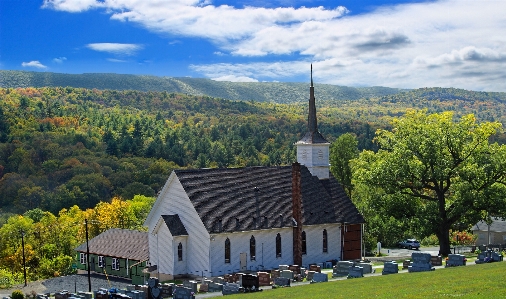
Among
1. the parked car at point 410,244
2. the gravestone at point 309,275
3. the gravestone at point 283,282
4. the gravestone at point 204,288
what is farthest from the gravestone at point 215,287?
the parked car at point 410,244

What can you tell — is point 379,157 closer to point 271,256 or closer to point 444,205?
point 444,205

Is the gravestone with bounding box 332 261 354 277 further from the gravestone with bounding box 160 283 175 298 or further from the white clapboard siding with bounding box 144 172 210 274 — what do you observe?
the gravestone with bounding box 160 283 175 298

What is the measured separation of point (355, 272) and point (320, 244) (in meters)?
14.2

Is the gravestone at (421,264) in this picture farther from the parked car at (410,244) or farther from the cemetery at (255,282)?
the parked car at (410,244)

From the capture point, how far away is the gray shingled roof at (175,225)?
47.3 m

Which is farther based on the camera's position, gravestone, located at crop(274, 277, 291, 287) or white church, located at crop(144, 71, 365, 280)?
white church, located at crop(144, 71, 365, 280)

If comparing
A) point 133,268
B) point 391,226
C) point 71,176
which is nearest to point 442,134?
point 391,226

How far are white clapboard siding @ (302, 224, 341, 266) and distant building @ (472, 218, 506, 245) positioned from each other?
32.0 metres

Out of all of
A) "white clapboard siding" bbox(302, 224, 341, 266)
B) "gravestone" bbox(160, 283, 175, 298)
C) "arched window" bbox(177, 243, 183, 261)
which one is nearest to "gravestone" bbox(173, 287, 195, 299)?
"gravestone" bbox(160, 283, 175, 298)

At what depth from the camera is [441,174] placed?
171 ft

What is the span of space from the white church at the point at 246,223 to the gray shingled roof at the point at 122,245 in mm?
3313

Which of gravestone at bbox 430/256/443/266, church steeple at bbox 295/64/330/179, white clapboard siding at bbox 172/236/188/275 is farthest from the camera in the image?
church steeple at bbox 295/64/330/179

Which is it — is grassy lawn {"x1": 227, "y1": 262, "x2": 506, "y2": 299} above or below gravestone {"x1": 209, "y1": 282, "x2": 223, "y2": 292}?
above

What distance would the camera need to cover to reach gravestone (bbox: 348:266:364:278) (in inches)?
1548
